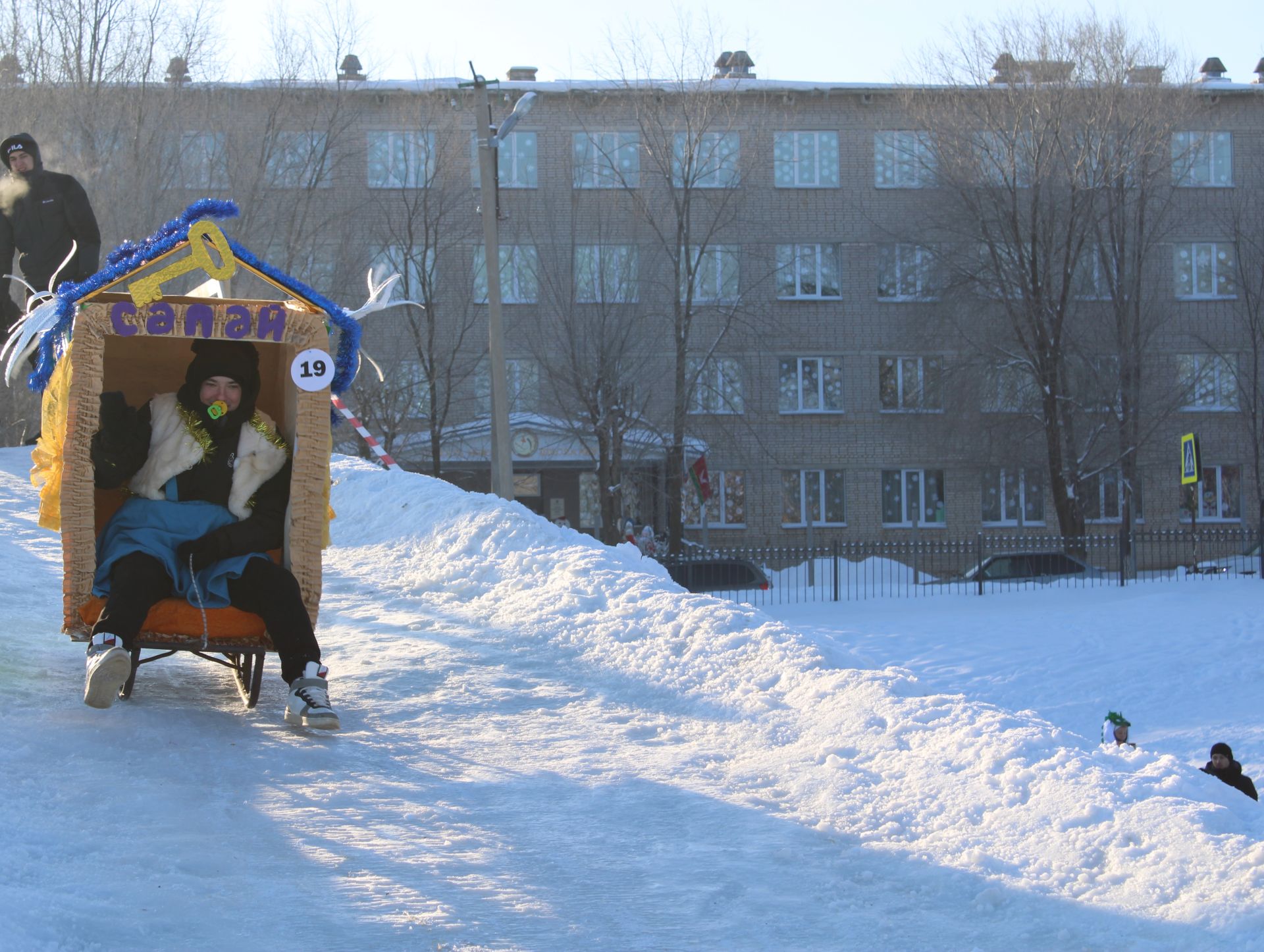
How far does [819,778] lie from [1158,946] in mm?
1895

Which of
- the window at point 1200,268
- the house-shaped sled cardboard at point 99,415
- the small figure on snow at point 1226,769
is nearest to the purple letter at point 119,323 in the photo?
the house-shaped sled cardboard at point 99,415

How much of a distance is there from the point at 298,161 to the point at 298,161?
0.13ft

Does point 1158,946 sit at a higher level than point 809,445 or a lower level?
lower

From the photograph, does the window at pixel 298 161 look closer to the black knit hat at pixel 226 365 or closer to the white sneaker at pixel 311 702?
the black knit hat at pixel 226 365

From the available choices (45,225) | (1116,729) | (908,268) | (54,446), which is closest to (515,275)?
(908,268)

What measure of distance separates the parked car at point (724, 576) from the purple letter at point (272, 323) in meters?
17.7

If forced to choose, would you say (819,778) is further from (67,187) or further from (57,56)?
(57,56)

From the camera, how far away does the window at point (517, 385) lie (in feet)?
120

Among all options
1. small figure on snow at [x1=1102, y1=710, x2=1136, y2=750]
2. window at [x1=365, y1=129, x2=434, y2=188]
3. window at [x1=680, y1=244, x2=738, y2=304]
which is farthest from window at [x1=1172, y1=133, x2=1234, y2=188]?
small figure on snow at [x1=1102, y1=710, x2=1136, y2=750]

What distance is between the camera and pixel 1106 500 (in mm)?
40938

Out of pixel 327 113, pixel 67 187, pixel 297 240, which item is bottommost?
pixel 67 187

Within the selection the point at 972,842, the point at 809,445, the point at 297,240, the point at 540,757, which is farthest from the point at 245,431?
the point at 809,445

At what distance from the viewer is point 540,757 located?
21.1 feet

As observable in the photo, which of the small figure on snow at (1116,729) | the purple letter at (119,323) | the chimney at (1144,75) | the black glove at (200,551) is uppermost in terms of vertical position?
the chimney at (1144,75)
